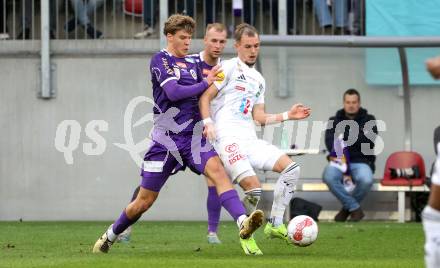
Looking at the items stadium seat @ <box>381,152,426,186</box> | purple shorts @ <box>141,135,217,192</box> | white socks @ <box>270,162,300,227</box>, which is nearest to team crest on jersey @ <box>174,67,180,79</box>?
purple shorts @ <box>141,135,217,192</box>

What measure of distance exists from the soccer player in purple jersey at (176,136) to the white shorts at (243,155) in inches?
20.6

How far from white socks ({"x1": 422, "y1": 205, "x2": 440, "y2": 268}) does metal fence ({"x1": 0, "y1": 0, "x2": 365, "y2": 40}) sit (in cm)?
1337

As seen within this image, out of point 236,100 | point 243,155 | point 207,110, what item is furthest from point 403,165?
point 207,110

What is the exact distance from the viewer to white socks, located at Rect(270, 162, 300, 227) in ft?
36.3

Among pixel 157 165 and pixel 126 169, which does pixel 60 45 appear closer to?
pixel 126 169

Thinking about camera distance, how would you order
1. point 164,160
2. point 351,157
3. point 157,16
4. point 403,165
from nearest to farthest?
point 164,160 → point 351,157 → point 403,165 → point 157,16

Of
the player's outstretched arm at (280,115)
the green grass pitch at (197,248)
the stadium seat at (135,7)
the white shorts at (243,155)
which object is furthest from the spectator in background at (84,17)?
the white shorts at (243,155)

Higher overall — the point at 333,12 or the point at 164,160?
the point at 333,12

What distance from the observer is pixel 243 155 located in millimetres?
10945

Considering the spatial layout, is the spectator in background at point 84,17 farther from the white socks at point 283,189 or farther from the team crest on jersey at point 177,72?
the team crest on jersey at point 177,72

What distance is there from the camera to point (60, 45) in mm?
19016

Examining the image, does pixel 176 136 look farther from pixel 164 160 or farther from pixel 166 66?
pixel 166 66

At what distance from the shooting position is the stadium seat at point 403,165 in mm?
17391

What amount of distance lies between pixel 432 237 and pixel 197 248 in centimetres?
613
